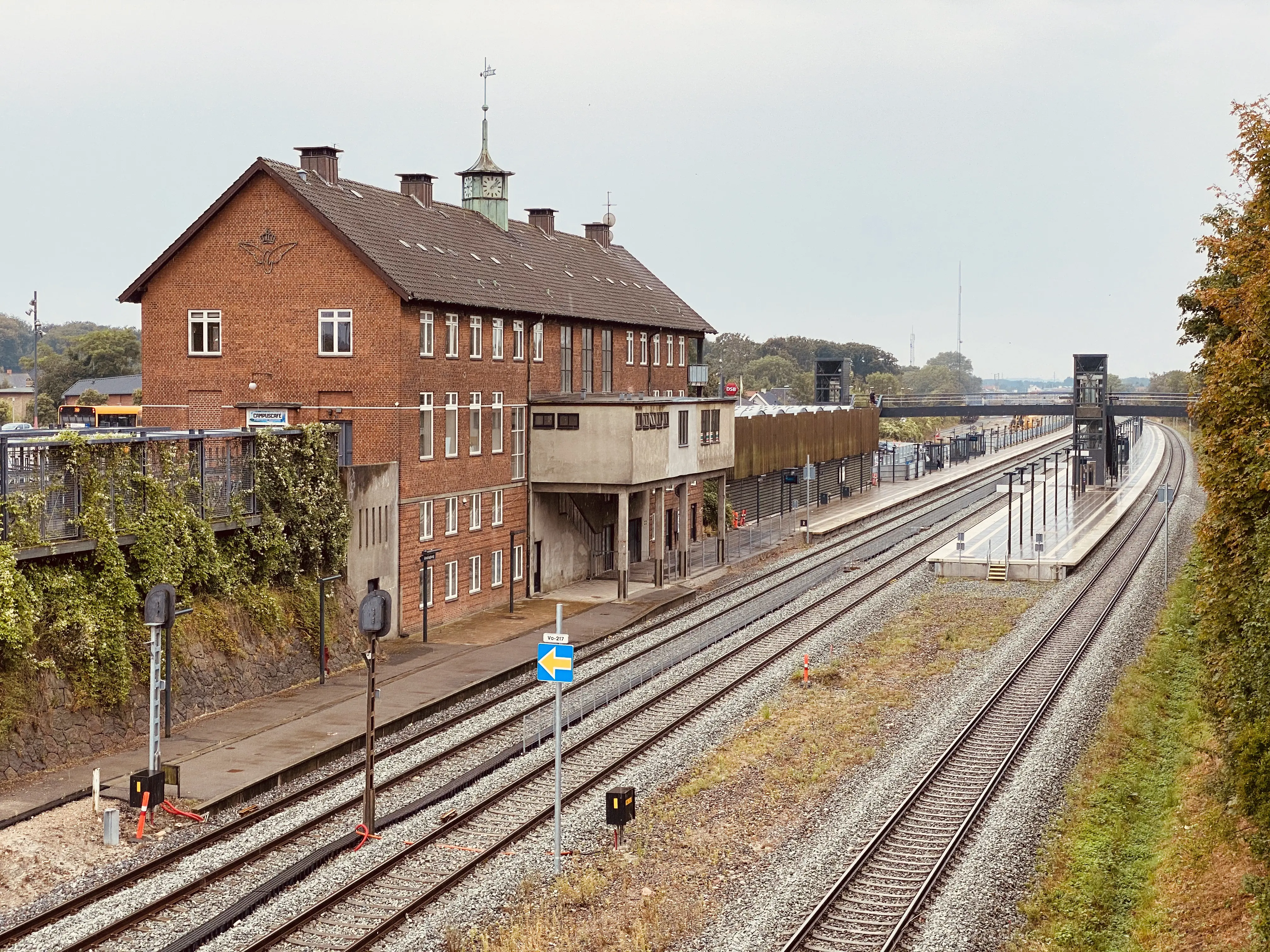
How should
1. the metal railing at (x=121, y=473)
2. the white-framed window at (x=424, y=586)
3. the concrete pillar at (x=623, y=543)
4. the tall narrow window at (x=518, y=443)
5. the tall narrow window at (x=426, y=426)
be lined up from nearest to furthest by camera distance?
1. the metal railing at (x=121, y=473)
2. the white-framed window at (x=424, y=586)
3. the tall narrow window at (x=426, y=426)
4. the concrete pillar at (x=623, y=543)
5. the tall narrow window at (x=518, y=443)

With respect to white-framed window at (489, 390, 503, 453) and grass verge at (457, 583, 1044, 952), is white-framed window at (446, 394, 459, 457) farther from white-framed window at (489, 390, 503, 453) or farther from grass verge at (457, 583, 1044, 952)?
grass verge at (457, 583, 1044, 952)

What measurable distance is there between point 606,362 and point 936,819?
29979 millimetres

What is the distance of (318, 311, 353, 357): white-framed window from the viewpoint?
1422 inches

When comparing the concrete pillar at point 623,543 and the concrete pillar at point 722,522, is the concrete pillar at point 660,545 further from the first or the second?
the concrete pillar at point 722,522

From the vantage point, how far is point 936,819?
2116cm

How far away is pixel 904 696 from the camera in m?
29.5

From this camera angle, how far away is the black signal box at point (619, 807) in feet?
65.2

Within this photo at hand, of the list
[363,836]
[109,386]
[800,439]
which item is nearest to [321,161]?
[363,836]

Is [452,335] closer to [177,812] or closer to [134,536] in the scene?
[134,536]

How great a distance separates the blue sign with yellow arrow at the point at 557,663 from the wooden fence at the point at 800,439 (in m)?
37.8

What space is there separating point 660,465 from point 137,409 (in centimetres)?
3037

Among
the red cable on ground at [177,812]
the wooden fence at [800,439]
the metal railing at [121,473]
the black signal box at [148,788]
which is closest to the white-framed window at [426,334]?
the metal railing at [121,473]

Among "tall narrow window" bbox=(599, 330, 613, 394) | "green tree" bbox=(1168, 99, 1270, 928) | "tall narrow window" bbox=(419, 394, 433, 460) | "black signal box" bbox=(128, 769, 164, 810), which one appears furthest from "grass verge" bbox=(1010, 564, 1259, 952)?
"tall narrow window" bbox=(599, 330, 613, 394)

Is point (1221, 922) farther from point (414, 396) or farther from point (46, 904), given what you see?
point (414, 396)
